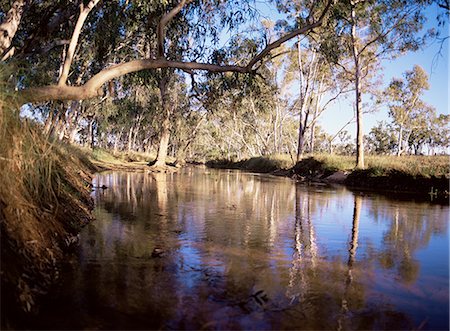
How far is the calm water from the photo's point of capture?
8.02 ft

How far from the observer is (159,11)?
9383 mm

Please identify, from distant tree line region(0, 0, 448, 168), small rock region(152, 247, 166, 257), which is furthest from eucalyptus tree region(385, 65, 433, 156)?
small rock region(152, 247, 166, 257)

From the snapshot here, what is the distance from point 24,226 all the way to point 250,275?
6.26 feet

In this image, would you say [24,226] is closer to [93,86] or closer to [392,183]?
[93,86]

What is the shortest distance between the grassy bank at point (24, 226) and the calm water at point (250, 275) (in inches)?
6.7

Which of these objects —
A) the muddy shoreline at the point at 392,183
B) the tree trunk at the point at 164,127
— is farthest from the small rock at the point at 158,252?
the tree trunk at the point at 164,127

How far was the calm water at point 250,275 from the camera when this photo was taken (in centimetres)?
244

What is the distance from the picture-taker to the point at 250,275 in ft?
10.9

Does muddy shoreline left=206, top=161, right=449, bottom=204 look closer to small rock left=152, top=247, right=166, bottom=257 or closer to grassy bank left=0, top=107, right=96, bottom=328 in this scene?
small rock left=152, top=247, right=166, bottom=257

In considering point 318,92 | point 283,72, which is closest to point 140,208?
point 318,92

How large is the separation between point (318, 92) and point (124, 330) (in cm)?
3228

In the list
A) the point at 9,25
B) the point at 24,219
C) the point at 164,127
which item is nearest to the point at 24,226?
the point at 24,219

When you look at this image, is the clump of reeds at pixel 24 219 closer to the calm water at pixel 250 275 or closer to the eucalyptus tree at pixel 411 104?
the calm water at pixel 250 275

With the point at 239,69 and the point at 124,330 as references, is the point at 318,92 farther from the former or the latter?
the point at 124,330
